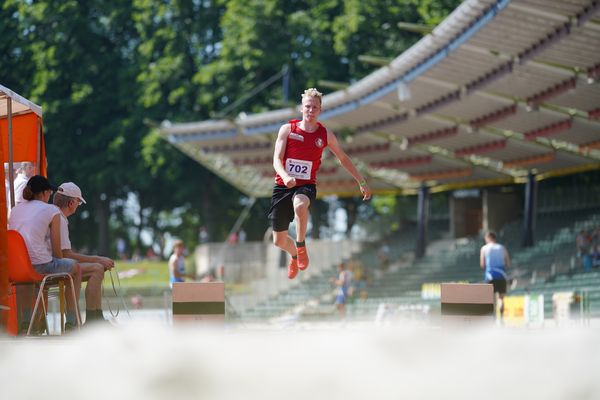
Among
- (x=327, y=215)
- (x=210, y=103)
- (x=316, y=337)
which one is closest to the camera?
(x=316, y=337)

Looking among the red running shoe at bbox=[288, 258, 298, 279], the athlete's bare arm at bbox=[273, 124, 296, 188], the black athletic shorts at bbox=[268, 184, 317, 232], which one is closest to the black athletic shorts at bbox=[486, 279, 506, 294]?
the red running shoe at bbox=[288, 258, 298, 279]

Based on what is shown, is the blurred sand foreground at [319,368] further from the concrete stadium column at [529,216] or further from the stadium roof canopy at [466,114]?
the concrete stadium column at [529,216]

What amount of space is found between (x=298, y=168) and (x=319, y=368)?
5.23 meters

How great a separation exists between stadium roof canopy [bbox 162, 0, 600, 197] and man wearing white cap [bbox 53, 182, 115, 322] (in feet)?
46.2

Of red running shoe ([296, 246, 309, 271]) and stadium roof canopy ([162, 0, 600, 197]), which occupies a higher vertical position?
stadium roof canopy ([162, 0, 600, 197])

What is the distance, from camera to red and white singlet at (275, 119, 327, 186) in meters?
10.9

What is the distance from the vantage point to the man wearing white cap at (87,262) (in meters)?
10.3

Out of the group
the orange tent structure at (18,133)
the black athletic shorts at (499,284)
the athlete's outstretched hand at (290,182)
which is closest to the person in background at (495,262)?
the black athletic shorts at (499,284)

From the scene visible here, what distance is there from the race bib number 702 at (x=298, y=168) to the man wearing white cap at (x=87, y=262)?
184 cm

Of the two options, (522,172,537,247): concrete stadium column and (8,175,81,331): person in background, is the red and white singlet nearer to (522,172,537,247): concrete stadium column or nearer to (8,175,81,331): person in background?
(8,175,81,331): person in background

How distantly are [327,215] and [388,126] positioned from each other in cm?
1883

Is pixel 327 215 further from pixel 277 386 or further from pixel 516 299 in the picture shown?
pixel 277 386

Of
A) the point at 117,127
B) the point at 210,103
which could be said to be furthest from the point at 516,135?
the point at 117,127

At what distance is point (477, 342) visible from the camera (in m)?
6.16
